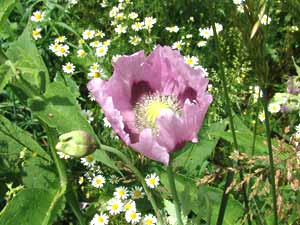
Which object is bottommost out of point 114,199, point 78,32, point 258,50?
point 114,199

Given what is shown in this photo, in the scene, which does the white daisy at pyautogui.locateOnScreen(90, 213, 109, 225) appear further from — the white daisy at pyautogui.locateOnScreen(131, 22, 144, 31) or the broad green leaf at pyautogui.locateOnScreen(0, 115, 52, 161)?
the white daisy at pyautogui.locateOnScreen(131, 22, 144, 31)

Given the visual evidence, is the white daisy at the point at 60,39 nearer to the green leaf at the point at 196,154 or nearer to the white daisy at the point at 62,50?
the white daisy at the point at 62,50

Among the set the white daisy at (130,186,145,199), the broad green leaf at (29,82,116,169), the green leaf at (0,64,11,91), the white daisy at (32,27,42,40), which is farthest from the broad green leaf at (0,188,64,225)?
the white daisy at (32,27,42,40)

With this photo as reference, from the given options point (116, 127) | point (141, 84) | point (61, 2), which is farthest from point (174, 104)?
point (61, 2)

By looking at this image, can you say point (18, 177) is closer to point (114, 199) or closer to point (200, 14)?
point (114, 199)

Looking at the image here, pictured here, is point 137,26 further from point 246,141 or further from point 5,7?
point 5,7

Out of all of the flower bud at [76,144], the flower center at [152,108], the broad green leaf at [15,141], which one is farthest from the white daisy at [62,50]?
the flower bud at [76,144]

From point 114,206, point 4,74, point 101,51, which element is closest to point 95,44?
point 101,51
